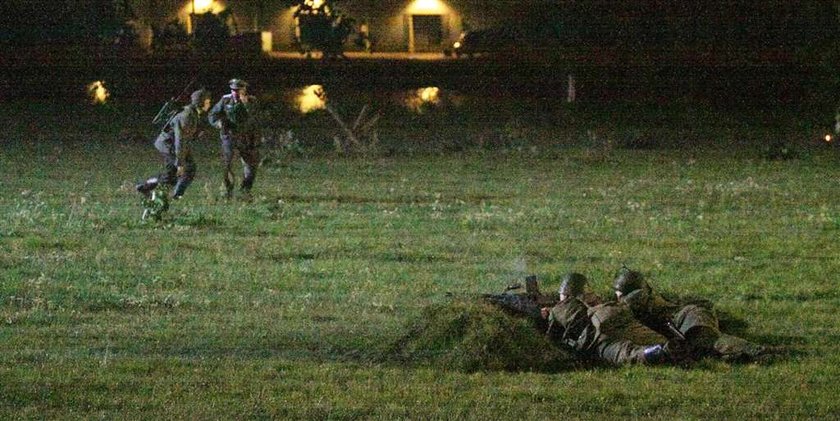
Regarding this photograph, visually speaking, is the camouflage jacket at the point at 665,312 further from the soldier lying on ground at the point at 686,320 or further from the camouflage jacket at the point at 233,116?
the camouflage jacket at the point at 233,116

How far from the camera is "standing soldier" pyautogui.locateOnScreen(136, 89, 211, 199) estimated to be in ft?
63.5

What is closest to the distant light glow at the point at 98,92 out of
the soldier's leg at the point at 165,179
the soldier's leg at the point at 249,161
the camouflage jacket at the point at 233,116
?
the soldier's leg at the point at 249,161

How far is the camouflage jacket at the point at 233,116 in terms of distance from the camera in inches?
818

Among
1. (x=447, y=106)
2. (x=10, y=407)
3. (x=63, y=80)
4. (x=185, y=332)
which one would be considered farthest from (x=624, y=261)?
(x=63, y=80)

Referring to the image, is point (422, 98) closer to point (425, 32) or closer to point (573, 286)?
point (425, 32)

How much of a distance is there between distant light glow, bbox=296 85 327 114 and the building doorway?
419 inches

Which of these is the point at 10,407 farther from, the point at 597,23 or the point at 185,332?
the point at 597,23

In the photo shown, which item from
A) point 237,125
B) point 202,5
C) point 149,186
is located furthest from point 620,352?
point 202,5

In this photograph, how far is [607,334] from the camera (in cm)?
1079

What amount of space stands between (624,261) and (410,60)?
3037 centimetres

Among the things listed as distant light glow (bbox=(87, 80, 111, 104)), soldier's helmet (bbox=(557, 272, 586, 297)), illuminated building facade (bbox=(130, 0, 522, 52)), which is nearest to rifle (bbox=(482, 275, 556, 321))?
soldier's helmet (bbox=(557, 272, 586, 297))

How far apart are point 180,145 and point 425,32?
3297cm

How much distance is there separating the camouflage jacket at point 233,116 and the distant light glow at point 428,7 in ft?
102

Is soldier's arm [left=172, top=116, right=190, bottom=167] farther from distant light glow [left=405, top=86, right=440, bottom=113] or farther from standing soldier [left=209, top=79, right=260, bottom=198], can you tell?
distant light glow [left=405, top=86, right=440, bottom=113]
